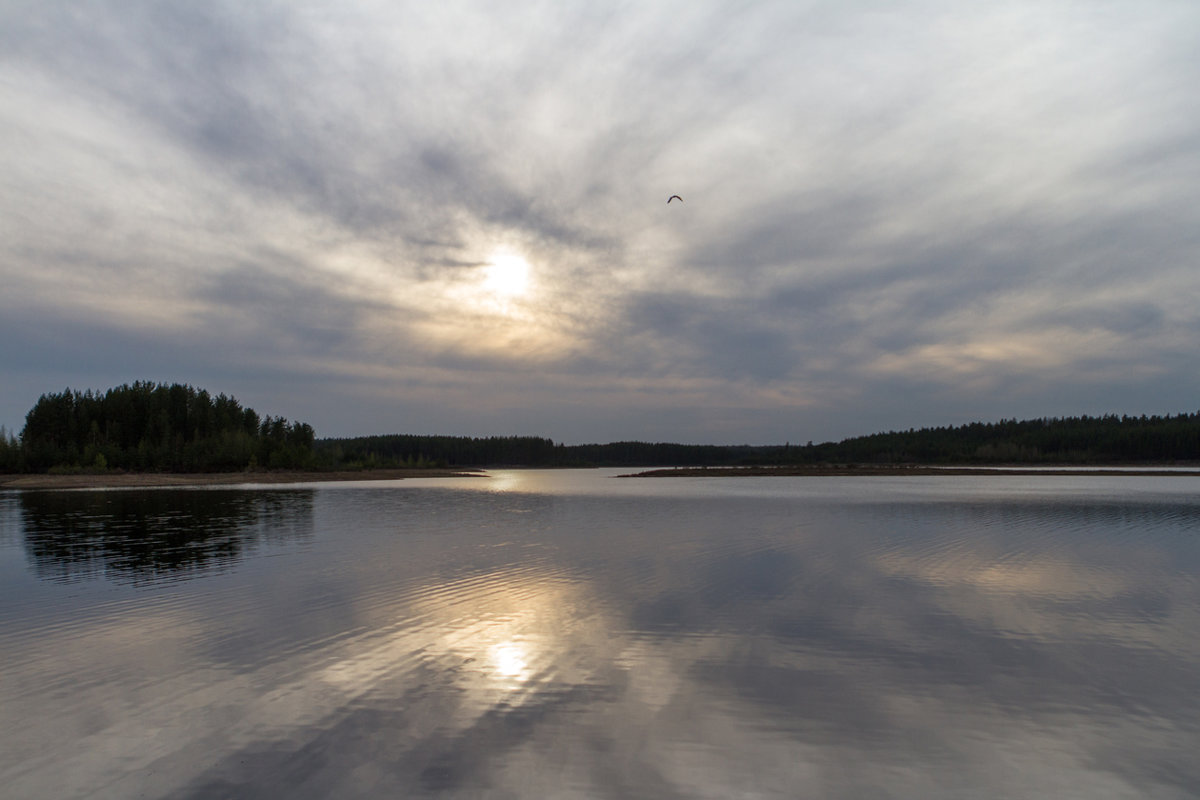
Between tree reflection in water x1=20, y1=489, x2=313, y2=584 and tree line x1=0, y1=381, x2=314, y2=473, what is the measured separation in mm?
68222

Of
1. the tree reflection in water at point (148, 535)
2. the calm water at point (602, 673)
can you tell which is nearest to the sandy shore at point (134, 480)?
the tree reflection in water at point (148, 535)

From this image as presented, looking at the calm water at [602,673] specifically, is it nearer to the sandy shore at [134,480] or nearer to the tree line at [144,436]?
the sandy shore at [134,480]

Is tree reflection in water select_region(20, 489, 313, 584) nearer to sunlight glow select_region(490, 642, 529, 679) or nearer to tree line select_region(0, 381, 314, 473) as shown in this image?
sunlight glow select_region(490, 642, 529, 679)

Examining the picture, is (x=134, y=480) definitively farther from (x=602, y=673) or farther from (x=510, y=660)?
(x=602, y=673)

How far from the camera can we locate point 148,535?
28469 millimetres

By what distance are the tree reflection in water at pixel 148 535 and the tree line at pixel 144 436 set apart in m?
68.2

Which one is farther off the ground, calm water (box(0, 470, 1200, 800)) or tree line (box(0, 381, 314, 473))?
tree line (box(0, 381, 314, 473))

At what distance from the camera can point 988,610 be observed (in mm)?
14883

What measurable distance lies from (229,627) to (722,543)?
1790cm

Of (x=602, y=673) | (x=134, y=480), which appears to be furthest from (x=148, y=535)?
(x=134, y=480)

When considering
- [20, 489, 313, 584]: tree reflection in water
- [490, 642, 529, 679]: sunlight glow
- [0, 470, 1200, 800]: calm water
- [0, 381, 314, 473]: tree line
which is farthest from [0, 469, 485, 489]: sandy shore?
[490, 642, 529, 679]: sunlight glow

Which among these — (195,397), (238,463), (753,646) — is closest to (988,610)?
(753,646)

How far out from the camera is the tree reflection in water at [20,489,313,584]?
66.1 feet

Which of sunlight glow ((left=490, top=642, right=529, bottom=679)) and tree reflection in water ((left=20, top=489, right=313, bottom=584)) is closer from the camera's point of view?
→ sunlight glow ((left=490, top=642, right=529, bottom=679))
